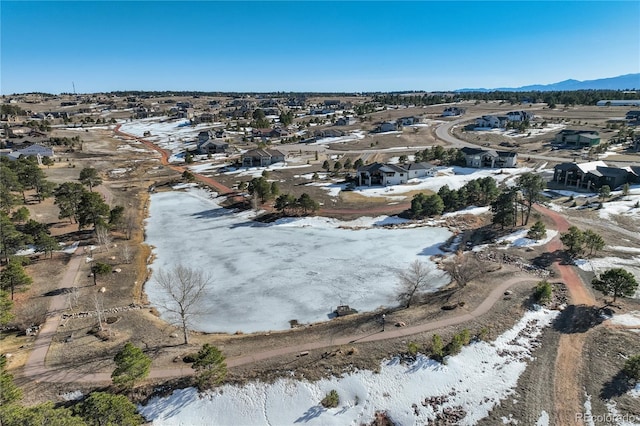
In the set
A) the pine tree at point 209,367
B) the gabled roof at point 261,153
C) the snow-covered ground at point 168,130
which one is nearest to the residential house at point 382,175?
the gabled roof at point 261,153

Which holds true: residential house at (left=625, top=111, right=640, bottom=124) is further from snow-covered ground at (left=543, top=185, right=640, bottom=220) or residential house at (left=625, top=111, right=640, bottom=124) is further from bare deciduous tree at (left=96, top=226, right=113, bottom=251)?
bare deciduous tree at (left=96, top=226, right=113, bottom=251)

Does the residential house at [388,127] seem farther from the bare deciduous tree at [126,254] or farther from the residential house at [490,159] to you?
the bare deciduous tree at [126,254]

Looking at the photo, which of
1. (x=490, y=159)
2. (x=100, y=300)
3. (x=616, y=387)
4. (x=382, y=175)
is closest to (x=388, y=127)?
(x=490, y=159)

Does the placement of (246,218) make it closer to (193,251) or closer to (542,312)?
(193,251)

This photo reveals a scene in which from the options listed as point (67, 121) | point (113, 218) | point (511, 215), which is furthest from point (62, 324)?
point (67, 121)

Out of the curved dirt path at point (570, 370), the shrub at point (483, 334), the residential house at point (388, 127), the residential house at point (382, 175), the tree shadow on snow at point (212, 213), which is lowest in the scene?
the curved dirt path at point (570, 370)
